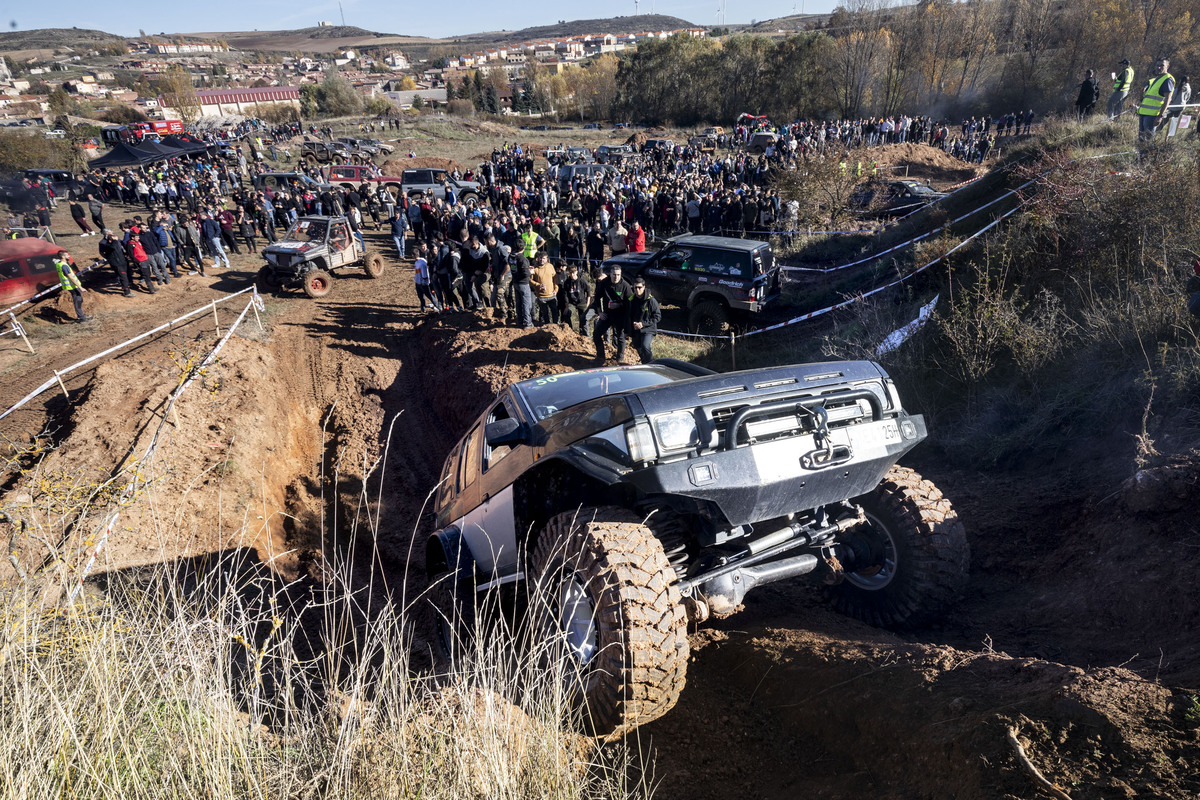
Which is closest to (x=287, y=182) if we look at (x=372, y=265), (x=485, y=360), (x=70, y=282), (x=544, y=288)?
(x=372, y=265)

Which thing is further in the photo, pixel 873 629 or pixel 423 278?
pixel 423 278

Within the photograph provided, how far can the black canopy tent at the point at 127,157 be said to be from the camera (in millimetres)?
27703

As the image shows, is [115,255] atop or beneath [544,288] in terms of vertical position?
atop

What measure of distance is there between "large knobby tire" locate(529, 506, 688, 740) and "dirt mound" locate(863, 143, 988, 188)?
2723 centimetres

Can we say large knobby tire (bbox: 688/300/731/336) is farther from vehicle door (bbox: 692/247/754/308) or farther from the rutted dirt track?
the rutted dirt track

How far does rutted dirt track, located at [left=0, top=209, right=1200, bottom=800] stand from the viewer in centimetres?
247

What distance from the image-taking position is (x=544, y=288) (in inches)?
469

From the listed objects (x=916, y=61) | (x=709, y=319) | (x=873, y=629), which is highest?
(x=916, y=61)

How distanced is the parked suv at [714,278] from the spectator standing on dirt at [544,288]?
6.83ft

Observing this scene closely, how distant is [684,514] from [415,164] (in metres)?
38.0

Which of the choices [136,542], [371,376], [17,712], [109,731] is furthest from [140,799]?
[371,376]

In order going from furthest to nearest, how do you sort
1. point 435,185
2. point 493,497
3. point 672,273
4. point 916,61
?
point 916,61 → point 435,185 → point 672,273 → point 493,497

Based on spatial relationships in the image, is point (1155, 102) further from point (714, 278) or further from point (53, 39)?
point (53, 39)

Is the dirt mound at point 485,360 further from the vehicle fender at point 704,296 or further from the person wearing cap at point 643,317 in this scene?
the vehicle fender at point 704,296
